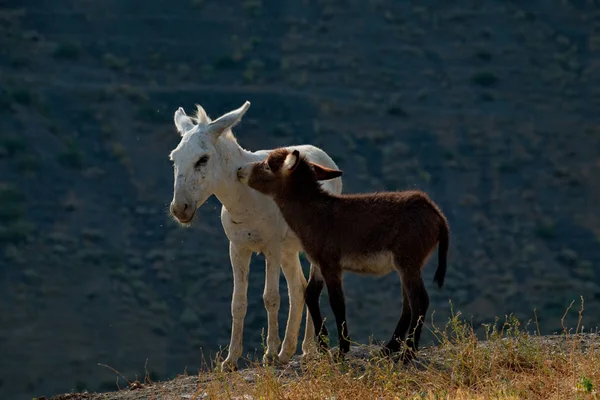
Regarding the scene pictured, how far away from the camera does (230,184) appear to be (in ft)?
38.8

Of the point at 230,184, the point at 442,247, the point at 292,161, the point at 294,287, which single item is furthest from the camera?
the point at 294,287

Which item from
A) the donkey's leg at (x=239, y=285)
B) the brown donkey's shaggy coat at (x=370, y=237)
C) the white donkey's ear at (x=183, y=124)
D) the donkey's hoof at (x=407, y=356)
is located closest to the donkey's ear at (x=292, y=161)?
the brown donkey's shaggy coat at (x=370, y=237)

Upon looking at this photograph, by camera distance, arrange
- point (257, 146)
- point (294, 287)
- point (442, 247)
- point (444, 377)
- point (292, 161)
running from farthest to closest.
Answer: point (257, 146) < point (294, 287) < point (292, 161) < point (442, 247) < point (444, 377)

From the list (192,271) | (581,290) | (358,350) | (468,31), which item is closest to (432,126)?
(468,31)

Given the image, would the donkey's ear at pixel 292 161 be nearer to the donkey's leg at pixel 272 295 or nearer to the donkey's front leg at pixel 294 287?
the donkey's leg at pixel 272 295

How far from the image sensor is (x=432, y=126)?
44.0m

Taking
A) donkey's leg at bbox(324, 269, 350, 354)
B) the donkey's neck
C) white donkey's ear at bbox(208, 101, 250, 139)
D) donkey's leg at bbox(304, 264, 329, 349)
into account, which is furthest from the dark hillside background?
donkey's leg at bbox(324, 269, 350, 354)

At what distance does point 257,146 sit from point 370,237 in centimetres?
3166

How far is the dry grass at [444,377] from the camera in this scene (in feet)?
28.9

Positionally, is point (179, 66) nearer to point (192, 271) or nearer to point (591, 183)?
point (192, 271)

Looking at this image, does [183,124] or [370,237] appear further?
[183,124]

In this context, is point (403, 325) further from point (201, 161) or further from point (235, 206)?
point (201, 161)

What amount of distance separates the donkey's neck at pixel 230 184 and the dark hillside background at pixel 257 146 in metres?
22.8

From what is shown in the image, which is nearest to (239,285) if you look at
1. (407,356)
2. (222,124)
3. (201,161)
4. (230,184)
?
(230,184)
